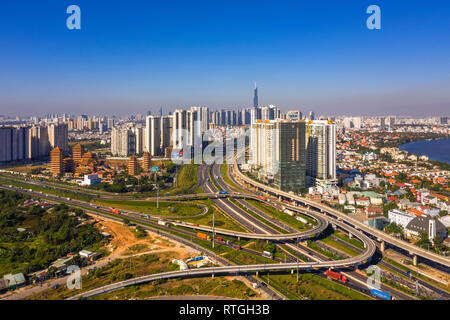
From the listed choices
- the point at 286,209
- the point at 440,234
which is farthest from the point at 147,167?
the point at 440,234

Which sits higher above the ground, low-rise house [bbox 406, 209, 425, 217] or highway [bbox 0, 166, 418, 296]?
low-rise house [bbox 406, 209, 425, 217]

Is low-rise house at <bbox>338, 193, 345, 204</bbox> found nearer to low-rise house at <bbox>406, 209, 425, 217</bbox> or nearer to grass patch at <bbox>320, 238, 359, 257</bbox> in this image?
low-rise house at <bbox>406, 209, 425, 217</bbox>

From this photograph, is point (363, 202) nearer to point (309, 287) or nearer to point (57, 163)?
point (309, 287)

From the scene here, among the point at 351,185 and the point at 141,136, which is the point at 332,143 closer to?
the point at 351,185

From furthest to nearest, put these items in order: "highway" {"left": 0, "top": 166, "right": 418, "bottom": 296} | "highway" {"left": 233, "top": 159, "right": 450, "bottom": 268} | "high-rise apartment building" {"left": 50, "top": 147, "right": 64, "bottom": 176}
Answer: "high-rise apartment building" {"left": 50, "top": 147, "right": 64, "bottom": 176} < "highway" {"left": 233, "top": 159, "right": 450, "bottom": 268} < "highway" {"left": 0, "top": 166, "right": 418, "bottom": 296}

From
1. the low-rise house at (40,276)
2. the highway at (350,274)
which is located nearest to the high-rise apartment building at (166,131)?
the highway at (350,274)

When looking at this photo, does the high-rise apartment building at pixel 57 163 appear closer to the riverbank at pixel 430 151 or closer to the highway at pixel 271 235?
the highway at pixel 271 235

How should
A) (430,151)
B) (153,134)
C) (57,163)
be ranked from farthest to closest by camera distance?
(430,151), (153,134), (57,163)

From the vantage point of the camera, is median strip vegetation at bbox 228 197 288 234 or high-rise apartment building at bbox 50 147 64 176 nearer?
median strip vegetation at bbox 228 197 288 234

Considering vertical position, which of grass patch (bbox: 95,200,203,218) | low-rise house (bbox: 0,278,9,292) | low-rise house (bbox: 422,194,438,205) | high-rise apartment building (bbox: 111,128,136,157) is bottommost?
low-rise house (bbox: 0,278,9,292)

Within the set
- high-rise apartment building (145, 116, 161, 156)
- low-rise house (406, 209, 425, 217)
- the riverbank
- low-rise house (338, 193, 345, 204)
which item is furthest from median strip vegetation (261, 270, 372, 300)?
the riverbank

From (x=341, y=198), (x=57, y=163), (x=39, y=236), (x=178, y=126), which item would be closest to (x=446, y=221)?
(x=341, y=198)
